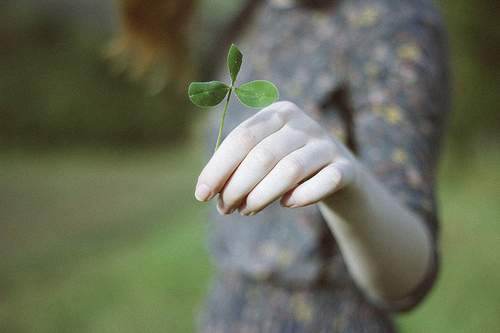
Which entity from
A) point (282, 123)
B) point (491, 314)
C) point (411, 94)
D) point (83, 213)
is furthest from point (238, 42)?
point (83, 213)

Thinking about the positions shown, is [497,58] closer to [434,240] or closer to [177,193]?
[177,193]

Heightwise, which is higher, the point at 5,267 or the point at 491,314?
the point at 5,267

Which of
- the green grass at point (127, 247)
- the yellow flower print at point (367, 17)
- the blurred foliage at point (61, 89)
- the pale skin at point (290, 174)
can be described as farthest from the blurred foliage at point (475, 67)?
the pale skin at point (290, 174)

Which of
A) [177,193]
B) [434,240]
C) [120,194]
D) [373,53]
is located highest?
Result: [373,53]

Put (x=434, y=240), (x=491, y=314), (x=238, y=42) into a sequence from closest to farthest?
1. (x=434, y=240)
2. (x=238, y=42)
3. (x=491, y=314)

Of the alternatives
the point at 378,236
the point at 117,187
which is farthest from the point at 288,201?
the point at 117,187

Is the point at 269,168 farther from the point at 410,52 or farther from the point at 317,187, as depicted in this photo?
the point at 410,52

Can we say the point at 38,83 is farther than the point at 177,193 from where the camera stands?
No

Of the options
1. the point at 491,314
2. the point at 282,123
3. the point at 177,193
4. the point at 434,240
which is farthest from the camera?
the point at 177,193
